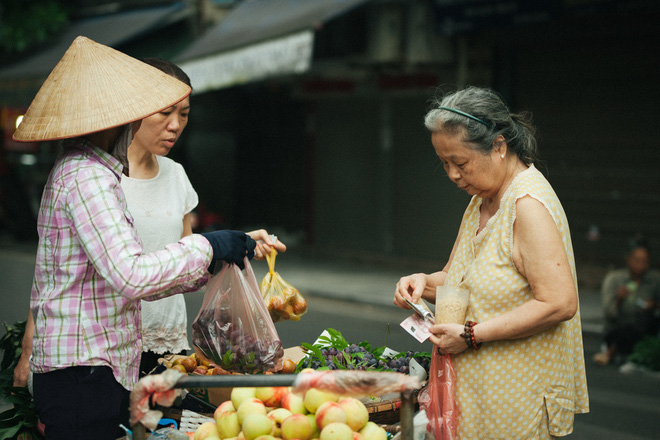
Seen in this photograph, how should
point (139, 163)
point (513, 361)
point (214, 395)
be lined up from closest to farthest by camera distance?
point (513, 361), point (214, 395), point (139, 163)

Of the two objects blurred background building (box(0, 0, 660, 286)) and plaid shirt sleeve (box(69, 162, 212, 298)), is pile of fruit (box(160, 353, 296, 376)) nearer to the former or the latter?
plaid shirt sleeve (box(69, 162, 212, 298))

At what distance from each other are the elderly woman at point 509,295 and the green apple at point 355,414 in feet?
1.39

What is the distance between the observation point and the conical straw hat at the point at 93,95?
2180 mm

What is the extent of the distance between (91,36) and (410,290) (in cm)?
1389

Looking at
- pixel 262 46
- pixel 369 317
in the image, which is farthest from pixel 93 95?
pixel 262 46

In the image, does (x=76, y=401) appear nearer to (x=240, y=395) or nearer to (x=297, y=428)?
(x=240, y=395)

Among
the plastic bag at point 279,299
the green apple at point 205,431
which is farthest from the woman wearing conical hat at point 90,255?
the plastic bag at point 279,299

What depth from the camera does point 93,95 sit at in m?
2.22

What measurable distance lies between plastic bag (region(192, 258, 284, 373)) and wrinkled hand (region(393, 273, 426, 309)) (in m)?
0.50

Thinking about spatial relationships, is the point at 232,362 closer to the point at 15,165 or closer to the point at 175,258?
the point at 175,258

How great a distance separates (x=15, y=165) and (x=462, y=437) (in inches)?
682

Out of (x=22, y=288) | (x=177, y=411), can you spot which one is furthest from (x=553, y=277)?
(x=22, y=288)

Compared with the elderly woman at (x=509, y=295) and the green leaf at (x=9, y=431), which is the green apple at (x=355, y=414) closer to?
the elderly woman at (x=509, y=295)

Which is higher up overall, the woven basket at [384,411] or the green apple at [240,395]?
the green apple at [240,395]
